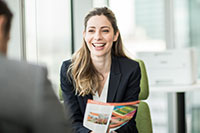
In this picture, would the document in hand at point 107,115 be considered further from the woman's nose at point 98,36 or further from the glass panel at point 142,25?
the glass panel at point 142,25

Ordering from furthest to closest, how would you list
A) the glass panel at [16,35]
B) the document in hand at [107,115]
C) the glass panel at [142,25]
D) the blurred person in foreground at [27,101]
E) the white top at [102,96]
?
the glass panel at [142,25] < the white top at [102,96] < the glass panel at [16,35] < the document in hand at [107,115] < the blurred person in foreground at [27,101]

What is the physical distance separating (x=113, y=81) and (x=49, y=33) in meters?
0.66

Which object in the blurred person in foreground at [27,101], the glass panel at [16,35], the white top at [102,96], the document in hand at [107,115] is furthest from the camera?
the white top at [102,96]

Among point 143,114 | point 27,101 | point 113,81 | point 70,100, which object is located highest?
point 27,101

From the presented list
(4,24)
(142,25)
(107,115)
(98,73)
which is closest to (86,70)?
(98,73)

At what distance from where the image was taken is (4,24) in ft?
1.53

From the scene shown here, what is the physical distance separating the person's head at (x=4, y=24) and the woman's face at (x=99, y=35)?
1.25 meters

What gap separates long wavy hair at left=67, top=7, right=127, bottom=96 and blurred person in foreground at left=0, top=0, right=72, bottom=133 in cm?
125

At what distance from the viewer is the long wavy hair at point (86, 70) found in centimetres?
170

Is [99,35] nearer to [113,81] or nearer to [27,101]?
[113,81]

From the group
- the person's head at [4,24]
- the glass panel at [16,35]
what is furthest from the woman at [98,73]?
the person's head at [4,24]

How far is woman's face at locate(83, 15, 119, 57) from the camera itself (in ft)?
5.68

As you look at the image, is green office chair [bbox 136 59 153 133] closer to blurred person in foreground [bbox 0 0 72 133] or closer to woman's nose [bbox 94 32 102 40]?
woman's nose [bbox 94 32 102 40]

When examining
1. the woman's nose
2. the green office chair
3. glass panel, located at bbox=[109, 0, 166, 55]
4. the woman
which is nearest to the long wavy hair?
the woman
